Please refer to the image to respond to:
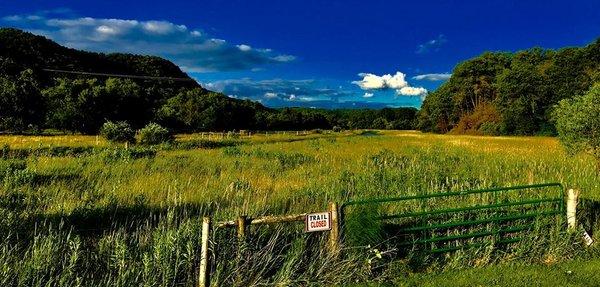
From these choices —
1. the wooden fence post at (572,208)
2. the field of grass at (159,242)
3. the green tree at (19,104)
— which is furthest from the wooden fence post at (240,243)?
the green tree at (19,104)

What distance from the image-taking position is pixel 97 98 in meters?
69.1

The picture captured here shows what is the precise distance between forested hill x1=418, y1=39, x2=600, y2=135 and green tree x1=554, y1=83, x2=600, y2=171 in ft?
152

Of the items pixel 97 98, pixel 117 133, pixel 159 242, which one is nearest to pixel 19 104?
pixel 97 98

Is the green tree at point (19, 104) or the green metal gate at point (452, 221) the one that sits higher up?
the green tree at point (19, 104)

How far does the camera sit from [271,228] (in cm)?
863

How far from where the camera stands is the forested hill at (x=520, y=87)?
7200 cm

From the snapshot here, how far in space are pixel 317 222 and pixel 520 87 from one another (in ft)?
257

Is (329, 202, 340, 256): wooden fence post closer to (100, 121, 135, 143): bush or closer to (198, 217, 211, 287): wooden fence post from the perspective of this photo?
(198, 217, 211, 287): wooden fence post

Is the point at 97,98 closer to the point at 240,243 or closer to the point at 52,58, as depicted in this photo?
the point at 52,58

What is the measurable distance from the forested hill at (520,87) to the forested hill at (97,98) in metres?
55.3

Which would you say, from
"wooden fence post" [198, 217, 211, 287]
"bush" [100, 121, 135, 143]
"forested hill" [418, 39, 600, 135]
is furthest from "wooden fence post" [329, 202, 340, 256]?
"forested hill" [418, 39, 600, 135]

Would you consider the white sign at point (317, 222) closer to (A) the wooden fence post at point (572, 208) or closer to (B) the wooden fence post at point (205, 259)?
(B) the wooden fence post at point (205, 259)

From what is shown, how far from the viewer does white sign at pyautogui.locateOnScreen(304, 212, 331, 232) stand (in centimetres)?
731

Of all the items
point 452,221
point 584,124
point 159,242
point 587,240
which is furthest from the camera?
point 584,124
